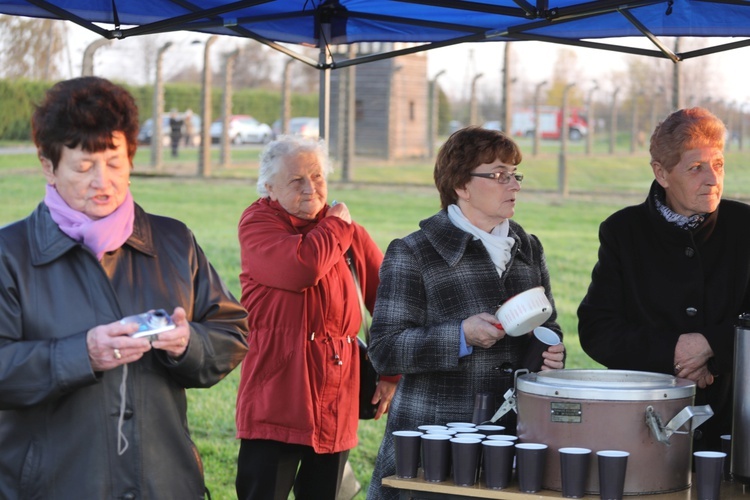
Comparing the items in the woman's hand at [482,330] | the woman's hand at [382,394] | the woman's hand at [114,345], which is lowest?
the woman's hand at [382,394]

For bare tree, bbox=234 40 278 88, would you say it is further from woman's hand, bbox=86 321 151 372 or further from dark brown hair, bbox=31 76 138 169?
woman's hand, bbox=86 321 151 372

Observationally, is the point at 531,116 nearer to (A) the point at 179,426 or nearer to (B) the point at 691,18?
(B) the point at 691,18

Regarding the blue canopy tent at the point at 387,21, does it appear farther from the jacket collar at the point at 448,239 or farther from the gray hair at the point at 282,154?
the jacket collar at the point at 448,239

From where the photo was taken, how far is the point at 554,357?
312 centimetres

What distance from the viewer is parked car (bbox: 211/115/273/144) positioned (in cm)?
2000

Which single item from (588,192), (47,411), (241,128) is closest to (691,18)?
(47,411)

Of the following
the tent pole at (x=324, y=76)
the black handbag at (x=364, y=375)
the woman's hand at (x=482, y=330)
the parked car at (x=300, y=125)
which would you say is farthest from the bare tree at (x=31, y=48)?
the woman's hand at (x=482, y=330)

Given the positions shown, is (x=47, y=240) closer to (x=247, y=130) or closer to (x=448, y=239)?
(x=448, y=239)

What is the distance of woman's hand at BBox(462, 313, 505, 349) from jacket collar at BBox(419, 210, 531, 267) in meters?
0.25

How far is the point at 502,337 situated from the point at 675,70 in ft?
30.0

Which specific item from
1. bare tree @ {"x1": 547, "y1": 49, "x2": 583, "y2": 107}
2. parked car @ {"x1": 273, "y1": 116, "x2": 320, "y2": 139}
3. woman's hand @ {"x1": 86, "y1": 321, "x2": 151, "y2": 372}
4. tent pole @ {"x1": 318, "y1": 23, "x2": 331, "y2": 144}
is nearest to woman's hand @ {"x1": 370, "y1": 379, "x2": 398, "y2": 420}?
tent pole @ {"x1": 318, "y1": 23, "x2": 331, "y2": 144}

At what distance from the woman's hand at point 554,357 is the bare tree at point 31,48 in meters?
12.5

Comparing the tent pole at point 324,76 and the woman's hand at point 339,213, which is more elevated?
the tent pole at point 324,76

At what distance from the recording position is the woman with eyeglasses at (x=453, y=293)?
3.27 metres
